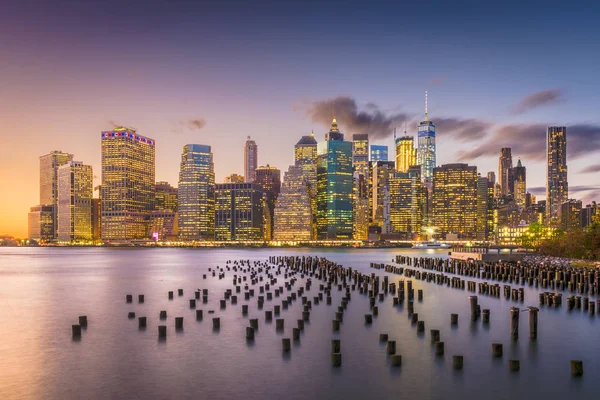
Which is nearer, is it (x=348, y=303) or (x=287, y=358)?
(x=287, y=358)

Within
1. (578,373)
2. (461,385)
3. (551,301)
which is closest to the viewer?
(461,385)

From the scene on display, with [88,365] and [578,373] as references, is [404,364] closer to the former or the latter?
[578,373]

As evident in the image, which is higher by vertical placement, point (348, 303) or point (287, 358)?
point (287, 358)

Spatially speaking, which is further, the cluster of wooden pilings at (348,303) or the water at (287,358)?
the cluster of wooden pilings at (348,303)

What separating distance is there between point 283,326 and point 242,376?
9600mm

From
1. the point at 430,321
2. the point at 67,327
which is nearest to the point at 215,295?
the point at 67,327

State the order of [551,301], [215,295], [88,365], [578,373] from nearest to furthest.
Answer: [578,373] < [88,365] < [551,301] < [215,295]

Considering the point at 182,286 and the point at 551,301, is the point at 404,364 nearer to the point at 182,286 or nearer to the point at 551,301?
the point at 551,301

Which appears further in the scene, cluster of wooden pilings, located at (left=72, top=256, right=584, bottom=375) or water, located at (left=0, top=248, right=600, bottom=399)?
cluster of wooden pilings, located at (left=72, top=256, right=584, bottom=375)

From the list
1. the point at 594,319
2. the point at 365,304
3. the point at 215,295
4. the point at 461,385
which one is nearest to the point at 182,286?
the point at 215,295

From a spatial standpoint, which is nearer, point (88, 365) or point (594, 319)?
point (88, 365)

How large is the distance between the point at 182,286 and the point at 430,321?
3436 centimetres

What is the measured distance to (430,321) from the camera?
35062mm

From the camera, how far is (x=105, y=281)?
230ft
